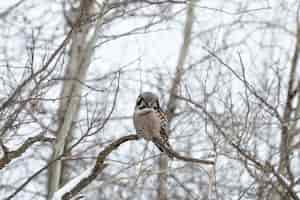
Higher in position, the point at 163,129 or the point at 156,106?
the point at 156,106

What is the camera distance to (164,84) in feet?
38.0

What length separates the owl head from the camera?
7488 mm

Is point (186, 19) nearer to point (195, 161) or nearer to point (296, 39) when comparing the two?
point (296, 39)

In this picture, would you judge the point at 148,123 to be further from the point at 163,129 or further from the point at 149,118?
the point at 163,129

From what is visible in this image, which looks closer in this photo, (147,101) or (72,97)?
(72,97)

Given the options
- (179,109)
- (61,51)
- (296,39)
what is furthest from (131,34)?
(61,51)

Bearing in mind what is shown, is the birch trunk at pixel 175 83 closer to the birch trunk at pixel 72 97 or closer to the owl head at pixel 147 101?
the birch trunk at pixel 72 97

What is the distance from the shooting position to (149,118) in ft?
25.0

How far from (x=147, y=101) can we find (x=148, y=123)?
25 cm

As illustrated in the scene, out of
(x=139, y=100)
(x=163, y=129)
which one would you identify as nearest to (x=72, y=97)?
(x=139, y=100)

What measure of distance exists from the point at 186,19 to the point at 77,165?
3293mm

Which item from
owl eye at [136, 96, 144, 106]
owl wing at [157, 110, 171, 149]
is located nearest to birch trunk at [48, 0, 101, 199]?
owl eye at [136, 96, 144, 106]

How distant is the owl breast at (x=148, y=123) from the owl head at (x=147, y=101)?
8 cm

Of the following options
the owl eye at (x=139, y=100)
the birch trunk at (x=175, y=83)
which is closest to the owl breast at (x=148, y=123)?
the owl eye at (x=139, y=100)
